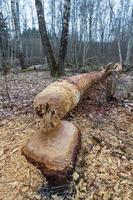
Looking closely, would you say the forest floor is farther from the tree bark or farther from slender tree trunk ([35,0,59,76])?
slender tree trunk ([35,0,59,76])

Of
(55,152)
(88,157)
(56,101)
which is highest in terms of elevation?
(56,101)

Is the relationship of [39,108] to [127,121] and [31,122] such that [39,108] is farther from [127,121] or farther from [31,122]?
[127,121]

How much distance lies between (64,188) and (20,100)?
2541mm

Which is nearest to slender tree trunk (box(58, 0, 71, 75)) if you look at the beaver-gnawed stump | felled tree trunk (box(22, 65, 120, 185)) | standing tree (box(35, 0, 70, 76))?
standing tree (box(35, 0, 70, 76))

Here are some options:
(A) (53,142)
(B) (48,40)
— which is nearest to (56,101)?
(A) (53,142)

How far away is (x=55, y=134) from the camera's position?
2.51 meters

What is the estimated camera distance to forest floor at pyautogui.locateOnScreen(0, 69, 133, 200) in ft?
7.26

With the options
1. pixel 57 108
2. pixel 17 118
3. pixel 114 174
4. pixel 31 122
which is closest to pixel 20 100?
pixel 17 118

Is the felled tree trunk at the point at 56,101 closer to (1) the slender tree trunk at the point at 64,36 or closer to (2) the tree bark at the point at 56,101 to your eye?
(2) the tree bark at the point at 56,101

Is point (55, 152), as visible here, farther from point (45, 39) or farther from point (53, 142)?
point (45, 39)

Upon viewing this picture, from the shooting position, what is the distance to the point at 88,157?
2547 millimetres

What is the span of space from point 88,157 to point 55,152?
0.42m

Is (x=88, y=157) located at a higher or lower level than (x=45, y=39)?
lower

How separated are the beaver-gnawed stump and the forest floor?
0.09 metres
